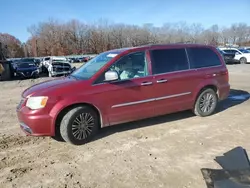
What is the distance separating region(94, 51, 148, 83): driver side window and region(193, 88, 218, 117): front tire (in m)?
1.74

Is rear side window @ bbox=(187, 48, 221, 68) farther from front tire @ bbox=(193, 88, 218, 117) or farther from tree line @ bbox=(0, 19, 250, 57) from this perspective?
tree line @ bbox=(0, 19, 250, 57)

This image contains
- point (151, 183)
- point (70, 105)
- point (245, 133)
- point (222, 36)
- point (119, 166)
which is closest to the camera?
point (151, 183)

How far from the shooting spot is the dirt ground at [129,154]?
11.3 ft

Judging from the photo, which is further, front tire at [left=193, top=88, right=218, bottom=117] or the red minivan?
front tire at [left=193, top=88, right=218, bottom=117]

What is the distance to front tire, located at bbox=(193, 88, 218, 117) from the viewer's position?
6.05 metres

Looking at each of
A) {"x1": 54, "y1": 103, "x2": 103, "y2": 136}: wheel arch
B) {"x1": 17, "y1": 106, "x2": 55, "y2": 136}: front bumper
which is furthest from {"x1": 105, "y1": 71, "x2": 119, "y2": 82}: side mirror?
{"x1": 17, "y1": 106, "x2": 55, "y2": 136}: front bumper

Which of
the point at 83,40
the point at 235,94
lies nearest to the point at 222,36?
the point at 83,40

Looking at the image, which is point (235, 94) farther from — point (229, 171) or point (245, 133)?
point (229, 171)

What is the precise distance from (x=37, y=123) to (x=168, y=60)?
304 cm

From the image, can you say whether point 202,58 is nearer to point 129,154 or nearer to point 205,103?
point 205,103

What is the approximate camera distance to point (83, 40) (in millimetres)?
84875

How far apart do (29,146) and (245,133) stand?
13.8ft

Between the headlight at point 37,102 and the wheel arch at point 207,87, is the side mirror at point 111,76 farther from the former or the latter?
the wheel arch at point 207,87

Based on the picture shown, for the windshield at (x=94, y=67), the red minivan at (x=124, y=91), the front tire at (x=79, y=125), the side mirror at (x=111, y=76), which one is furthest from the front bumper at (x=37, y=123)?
the side mirror at (x=111, y=76)
